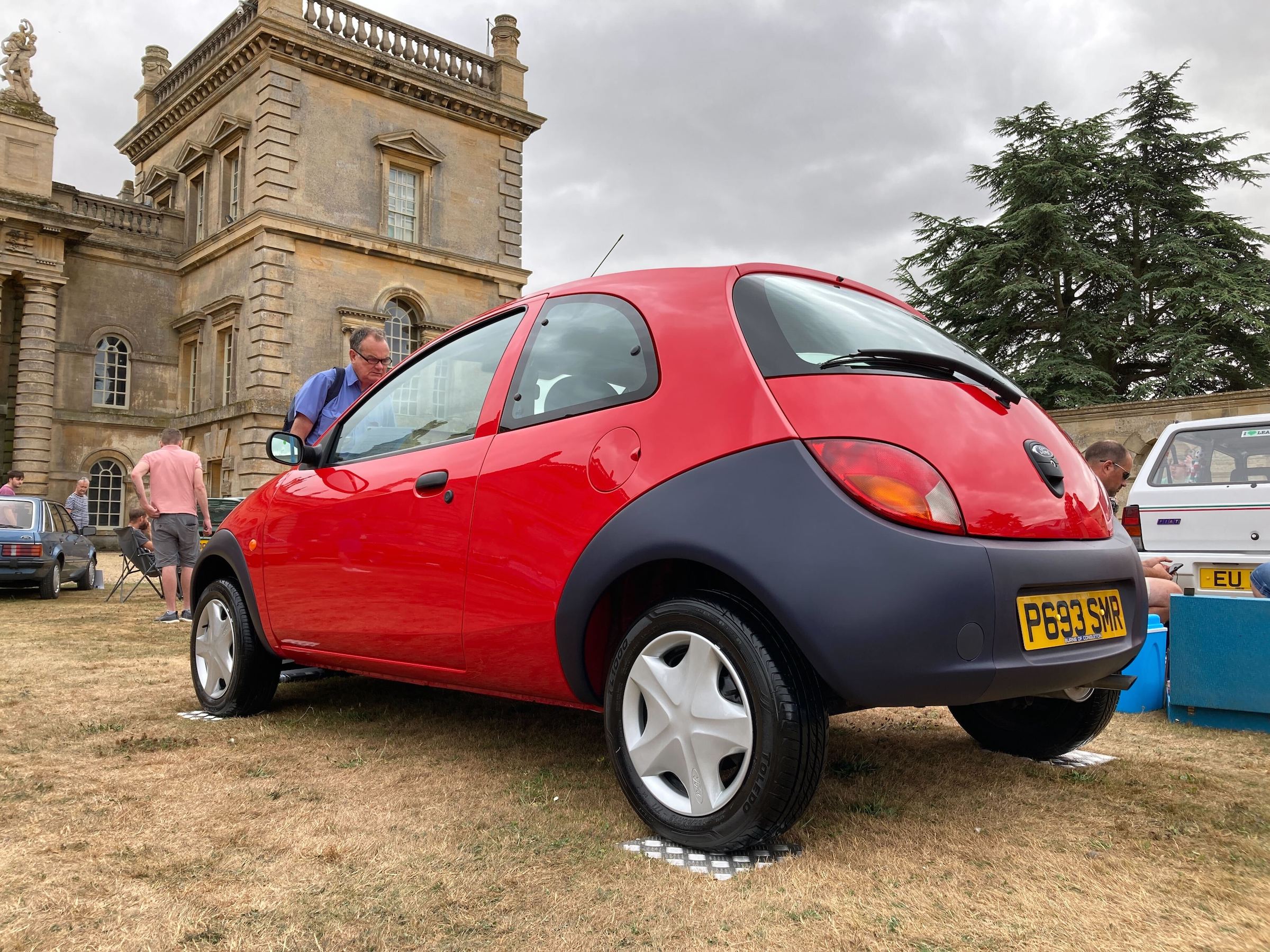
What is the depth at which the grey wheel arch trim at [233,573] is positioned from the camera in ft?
14.6

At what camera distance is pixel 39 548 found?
12.4 meters

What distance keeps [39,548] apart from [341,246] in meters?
15.8

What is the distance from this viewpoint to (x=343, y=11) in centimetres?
2656

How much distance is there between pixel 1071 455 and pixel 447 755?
8.07 feet

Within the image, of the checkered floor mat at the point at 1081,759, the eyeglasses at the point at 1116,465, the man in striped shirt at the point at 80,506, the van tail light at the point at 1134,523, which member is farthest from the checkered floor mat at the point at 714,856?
the man in striped shirt at the point at 80,506

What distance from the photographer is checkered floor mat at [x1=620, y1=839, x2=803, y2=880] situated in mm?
2469

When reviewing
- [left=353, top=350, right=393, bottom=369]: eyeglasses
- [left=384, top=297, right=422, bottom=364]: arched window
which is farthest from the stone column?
[left=353, top=350, right=393, bottom=369]: eyeglasses

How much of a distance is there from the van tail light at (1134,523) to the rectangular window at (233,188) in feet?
83.1

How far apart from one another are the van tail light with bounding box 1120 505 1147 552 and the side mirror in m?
6.20

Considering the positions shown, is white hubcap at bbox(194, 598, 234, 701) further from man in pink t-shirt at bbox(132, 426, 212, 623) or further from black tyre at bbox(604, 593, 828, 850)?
man in pink t-shirt at bbox(132, 426, 212, 623)

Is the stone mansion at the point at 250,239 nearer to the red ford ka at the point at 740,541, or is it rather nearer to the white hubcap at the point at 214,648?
the white hubcap at the point at 214,648

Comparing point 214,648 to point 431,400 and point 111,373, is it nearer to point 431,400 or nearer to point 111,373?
point 431,400

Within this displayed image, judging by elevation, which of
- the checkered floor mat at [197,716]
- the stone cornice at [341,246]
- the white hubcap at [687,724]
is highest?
the stone cornice at [341,246]

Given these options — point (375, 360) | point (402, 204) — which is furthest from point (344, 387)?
point (402, 204)
